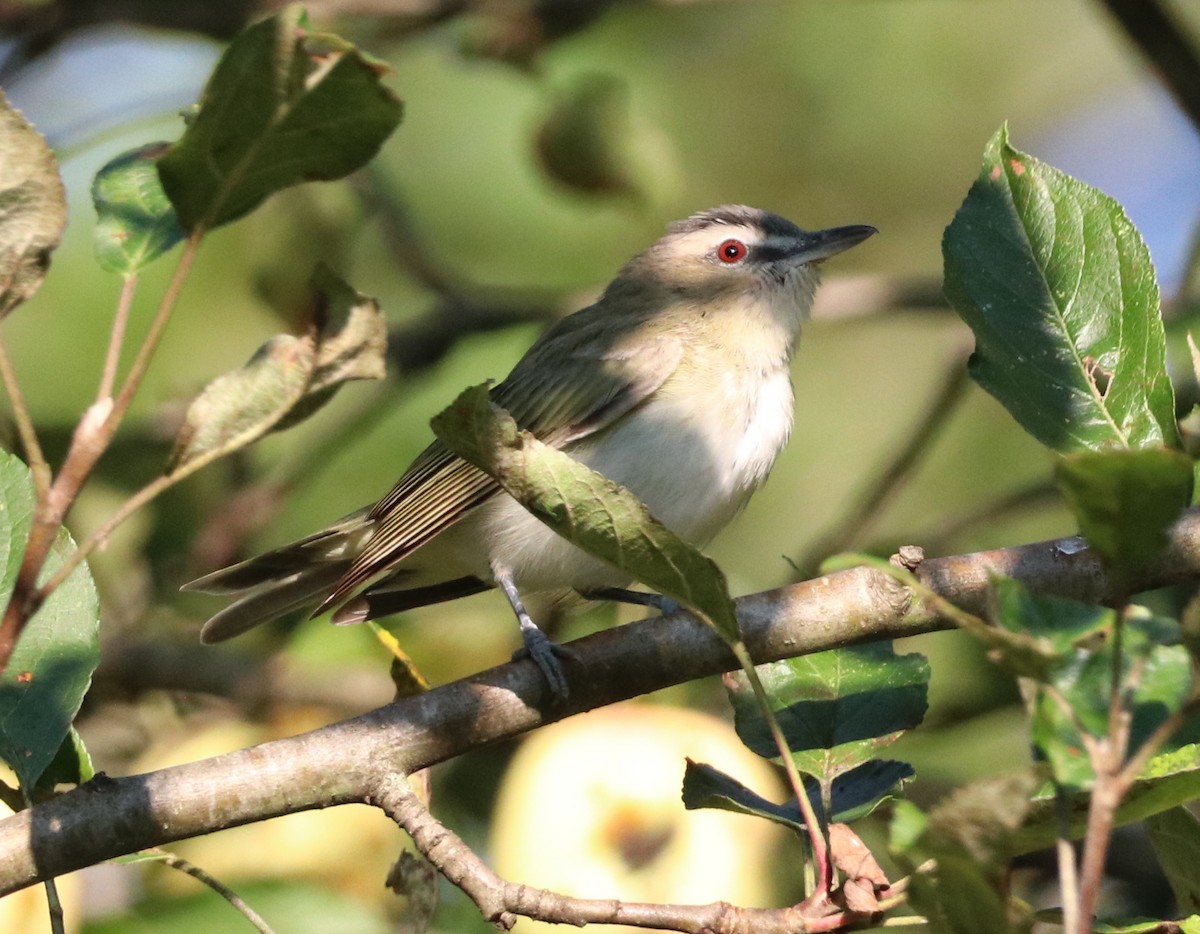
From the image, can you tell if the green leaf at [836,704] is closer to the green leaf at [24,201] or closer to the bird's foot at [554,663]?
the bird's foot at [554,663]

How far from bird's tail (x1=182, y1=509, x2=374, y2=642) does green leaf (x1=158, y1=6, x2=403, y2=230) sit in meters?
2.30

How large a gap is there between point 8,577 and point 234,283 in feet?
12.0

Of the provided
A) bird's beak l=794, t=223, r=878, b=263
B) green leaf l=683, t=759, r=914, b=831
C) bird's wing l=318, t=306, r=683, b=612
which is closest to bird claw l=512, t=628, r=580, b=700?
green leaf l=683, t=759, r=914, b=831

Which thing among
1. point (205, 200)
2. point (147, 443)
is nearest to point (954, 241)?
point (205, 200)

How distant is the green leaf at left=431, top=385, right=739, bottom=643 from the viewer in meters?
1.79

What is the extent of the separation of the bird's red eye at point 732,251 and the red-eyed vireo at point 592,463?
195 mm

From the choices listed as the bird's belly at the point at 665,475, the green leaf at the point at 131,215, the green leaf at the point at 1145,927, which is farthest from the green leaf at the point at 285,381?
the bird's belly at the point at 665,475

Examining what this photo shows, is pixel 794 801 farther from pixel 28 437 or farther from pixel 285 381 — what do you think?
pixel 28 437

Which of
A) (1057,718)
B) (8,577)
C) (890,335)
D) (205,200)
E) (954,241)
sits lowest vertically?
(890,335)

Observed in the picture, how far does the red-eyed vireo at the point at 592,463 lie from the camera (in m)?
3.78

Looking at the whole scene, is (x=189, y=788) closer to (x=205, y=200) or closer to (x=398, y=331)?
(x=205, y=200)

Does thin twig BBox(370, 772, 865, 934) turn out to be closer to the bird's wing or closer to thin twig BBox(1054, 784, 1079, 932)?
thin twig BBox(1054, 784, 1079, 932)

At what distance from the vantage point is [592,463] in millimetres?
3855

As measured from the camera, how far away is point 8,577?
7.54 feet
